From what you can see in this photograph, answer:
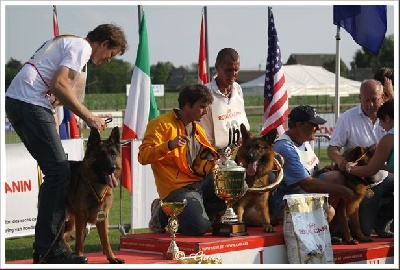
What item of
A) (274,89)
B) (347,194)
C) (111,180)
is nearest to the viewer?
(111,180)

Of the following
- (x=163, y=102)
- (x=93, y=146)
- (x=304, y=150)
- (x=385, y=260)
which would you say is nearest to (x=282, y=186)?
(x=304, y=150)

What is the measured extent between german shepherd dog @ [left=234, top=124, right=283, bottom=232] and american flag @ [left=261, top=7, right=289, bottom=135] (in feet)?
11.0

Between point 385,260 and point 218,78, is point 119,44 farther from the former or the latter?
point 385,260

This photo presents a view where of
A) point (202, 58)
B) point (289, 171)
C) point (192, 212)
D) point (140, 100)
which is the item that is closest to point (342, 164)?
point (289, 171)

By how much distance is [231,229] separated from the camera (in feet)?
18.1

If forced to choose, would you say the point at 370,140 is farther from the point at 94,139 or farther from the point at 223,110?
the point at 94,139

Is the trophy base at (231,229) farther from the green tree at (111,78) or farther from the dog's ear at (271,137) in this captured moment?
the green tree at (111,78)

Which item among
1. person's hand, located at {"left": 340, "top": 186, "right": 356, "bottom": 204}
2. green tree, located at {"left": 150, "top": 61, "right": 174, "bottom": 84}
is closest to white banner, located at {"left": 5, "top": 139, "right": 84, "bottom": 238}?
person's hand, located at {"left": 340, "top": 186, "right": 356, "bottom": 204}

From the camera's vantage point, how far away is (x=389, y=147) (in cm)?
550

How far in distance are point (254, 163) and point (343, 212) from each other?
34.2 inches

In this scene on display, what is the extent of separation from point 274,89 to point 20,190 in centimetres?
327

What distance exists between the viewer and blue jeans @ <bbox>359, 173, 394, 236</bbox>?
6.28m

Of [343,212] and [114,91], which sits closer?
[343,212]

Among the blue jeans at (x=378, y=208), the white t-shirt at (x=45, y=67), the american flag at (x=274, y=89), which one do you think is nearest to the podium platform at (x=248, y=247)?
the blue jeans at (x=378, y=208)
